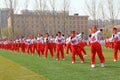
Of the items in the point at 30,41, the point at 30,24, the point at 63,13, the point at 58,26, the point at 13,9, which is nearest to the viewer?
the point at 30,41

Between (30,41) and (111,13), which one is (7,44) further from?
(30,41)

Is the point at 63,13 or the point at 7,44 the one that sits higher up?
the point at 63,13

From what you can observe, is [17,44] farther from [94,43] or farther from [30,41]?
[94,43]

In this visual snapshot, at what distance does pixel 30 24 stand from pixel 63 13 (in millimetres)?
70230

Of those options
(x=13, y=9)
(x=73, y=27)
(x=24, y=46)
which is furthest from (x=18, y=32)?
(x=24, y=46)

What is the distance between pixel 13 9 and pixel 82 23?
255 feet

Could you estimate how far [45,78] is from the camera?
12914 millimetres

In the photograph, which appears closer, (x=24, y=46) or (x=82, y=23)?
(x=24, y=46)

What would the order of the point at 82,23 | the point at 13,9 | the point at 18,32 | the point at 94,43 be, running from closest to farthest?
the point at 94,43 < the point at 13,9 < the point at 18,32 < the point at 82,23

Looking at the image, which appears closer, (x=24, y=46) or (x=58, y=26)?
(x=24, y=46)

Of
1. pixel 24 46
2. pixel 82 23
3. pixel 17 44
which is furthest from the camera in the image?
pixel 82 23

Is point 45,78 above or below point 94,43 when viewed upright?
below

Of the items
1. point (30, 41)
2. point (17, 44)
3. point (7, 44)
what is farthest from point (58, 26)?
point (30, 41)

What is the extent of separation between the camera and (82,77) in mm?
12594
